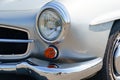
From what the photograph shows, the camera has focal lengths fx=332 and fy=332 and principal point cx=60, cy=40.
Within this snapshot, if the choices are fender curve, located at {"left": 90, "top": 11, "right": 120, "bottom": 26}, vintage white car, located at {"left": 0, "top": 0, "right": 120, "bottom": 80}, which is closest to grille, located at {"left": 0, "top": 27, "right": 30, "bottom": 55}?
vintage white car, located at {"left": 0, "top": 0, "right": 120, "bottom": 80}

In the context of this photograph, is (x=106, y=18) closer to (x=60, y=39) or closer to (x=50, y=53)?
(x=60, y=39)

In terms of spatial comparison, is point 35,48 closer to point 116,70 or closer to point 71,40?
point 71,40

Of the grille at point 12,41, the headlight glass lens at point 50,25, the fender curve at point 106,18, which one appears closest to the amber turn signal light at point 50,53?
the headlight glass lens at point 50,25

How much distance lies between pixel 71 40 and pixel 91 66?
30 centimetres

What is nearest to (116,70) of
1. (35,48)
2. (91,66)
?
(91,66)

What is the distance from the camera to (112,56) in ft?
10.8

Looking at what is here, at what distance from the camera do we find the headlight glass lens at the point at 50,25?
2988 millimetres

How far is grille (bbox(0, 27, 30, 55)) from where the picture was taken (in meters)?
3.19

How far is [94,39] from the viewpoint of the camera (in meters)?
3.09

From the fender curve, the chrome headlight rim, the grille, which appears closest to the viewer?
the chrome headlight rim

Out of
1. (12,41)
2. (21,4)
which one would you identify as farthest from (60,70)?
(21,4)

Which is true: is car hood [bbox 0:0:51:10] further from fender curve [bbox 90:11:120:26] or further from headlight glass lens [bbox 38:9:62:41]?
fender curve [bbox 90:11:120:26]

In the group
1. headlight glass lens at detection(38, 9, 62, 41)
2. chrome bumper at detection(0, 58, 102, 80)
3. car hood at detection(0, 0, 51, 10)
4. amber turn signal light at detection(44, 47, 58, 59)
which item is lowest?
chrome bumper at detection(0, 58, 102, 80)

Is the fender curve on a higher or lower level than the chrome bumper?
higher
